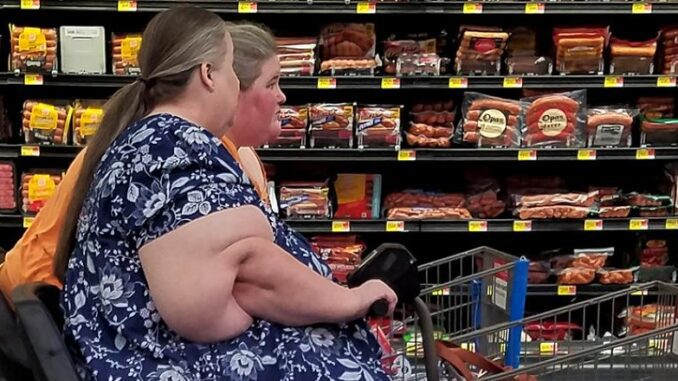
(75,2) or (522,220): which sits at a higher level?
(75,2)

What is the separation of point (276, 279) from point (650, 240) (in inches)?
138

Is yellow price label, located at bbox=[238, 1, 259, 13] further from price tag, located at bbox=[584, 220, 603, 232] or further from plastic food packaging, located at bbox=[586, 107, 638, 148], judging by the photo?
price tag, located at bbox=[584, 220, 603, 232]

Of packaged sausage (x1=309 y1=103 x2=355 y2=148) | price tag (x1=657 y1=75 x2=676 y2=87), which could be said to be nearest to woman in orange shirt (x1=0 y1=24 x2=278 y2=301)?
packaged sausage (x1=309 y1=103 x2=355 y2=148)

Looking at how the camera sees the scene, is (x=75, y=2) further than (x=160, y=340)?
Yes

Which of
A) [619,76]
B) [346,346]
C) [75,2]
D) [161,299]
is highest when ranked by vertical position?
[75,2]

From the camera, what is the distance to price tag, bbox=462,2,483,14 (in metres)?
4.06

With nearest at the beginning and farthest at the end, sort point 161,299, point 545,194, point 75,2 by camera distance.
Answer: point 161,299, point 75,2, point 545,194

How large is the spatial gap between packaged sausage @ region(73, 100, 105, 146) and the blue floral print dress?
278cm

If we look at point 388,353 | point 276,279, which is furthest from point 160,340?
point 388,353

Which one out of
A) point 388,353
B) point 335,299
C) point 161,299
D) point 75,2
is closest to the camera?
point 161,299

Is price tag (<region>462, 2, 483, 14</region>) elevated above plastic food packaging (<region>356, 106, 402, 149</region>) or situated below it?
above

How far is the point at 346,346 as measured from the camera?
5.08ft

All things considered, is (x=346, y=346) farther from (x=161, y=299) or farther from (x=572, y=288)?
(x=572, y=288)

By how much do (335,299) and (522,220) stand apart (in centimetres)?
288
